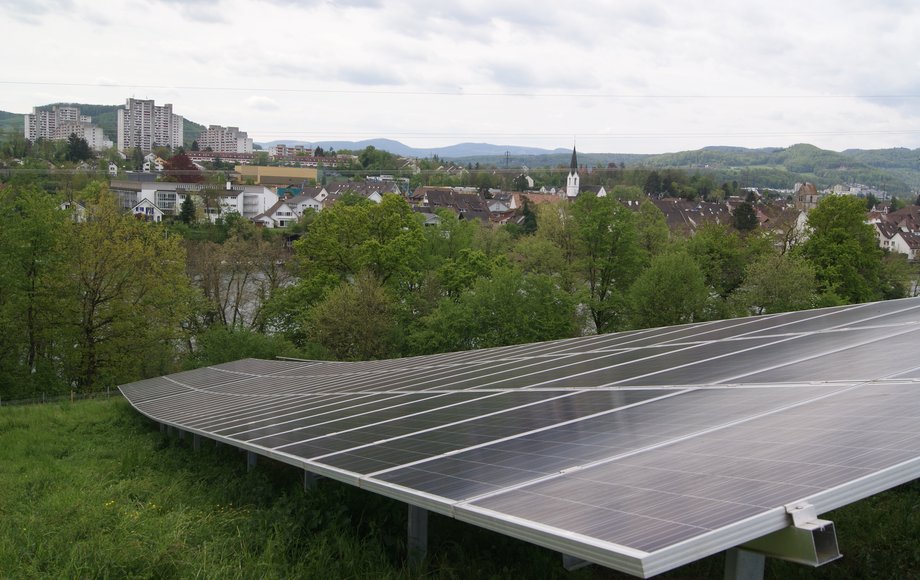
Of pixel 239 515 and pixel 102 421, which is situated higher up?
pixel 239 515

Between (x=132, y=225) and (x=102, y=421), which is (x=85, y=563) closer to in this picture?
(x=102, y=421)

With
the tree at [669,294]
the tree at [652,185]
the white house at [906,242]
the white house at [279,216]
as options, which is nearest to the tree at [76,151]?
the white house at [279,216]

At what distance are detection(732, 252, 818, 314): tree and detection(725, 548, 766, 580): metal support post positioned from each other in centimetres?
4064

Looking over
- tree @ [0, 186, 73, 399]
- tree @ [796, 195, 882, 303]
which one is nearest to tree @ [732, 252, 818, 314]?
tree @ [796, 195, 882, 303]

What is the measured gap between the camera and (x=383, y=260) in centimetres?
5288

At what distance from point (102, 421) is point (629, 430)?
885 inches

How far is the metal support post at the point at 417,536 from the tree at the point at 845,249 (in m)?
48.5

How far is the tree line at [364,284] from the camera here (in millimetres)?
39406

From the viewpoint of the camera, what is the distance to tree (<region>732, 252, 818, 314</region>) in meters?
44.1

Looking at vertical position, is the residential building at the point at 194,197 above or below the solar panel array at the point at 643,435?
above

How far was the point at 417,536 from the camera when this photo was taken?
8.88 meters

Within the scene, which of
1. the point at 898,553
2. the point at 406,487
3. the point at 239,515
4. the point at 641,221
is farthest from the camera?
the point at 641,221

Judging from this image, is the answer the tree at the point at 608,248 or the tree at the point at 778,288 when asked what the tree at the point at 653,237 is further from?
the tree at the point at 778,288

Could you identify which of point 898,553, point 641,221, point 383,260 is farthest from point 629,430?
point 641,221
